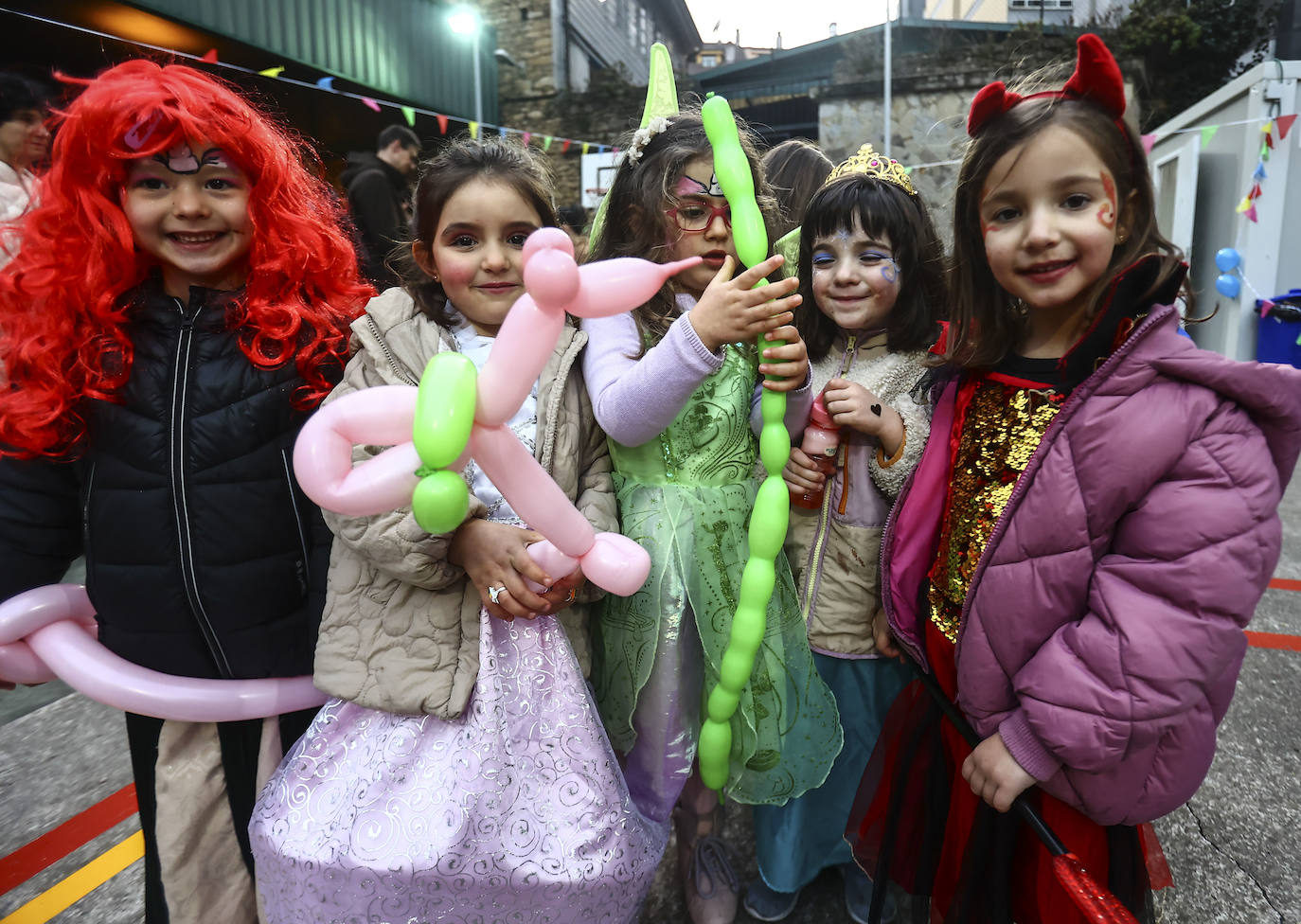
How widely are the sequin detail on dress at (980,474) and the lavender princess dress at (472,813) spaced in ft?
2.18

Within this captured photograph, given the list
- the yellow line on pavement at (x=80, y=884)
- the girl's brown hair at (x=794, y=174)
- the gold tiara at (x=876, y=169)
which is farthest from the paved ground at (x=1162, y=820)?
the girl's brown hair at (x=794, y=174)

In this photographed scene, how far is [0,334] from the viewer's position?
149cm

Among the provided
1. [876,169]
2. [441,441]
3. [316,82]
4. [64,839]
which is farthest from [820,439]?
[316,82]

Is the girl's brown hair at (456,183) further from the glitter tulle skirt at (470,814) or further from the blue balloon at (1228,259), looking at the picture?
the blue balloon at (1228,259)

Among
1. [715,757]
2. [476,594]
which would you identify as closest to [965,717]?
[715,757]

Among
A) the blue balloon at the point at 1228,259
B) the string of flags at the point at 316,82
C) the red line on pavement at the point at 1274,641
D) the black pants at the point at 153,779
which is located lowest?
the red line on pavement at the point at 1274,641

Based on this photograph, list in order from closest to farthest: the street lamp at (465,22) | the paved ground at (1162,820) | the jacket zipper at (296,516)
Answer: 1. the jacket zipper at (296,516)
2. the paved ground at (1162,820)
3. the street lamp at (465,22)

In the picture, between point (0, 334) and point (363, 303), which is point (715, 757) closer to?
point (363, 303)

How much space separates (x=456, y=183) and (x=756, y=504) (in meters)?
0.83

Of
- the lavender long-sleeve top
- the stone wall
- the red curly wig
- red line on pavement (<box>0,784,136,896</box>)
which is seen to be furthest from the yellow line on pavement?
the stone wall

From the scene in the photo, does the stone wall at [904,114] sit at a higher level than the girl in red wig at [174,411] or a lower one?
higher

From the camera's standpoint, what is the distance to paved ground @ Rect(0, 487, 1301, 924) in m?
1.73

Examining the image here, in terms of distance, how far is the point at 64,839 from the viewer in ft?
6.61

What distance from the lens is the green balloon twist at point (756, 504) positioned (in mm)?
1188
